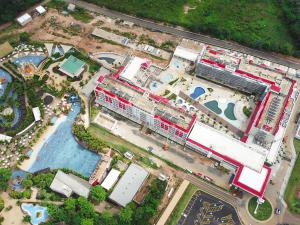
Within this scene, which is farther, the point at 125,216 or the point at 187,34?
the point at 187,34

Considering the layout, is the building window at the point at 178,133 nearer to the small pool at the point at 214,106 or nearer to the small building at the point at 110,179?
the small pool at the point at 214,106

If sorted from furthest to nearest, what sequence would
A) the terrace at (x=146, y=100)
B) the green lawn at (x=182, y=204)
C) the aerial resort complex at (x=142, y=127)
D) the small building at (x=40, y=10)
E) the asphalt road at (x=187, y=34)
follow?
the small building at (x=40, y=10), the asphalt road at (x=187, y=34), the terrace at (x=146, y=100), the aerial resort complex at (x=142, y=127), the green lawn at (x=182, y=204)

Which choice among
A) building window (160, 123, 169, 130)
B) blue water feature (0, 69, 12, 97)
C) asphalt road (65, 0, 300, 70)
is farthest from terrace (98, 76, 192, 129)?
asphalt road (65, 0, 300, 70)

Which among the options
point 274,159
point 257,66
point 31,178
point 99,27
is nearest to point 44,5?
point 99,27

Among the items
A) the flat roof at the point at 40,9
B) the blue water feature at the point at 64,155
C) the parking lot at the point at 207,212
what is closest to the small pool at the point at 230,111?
the parking lot at the point at 207,212

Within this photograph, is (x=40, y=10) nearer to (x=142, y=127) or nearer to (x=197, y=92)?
(x=142, y=127)

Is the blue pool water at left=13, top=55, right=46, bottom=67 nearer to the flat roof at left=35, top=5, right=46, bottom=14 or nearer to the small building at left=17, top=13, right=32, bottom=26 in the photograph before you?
the small building at left=17, top=13, right=32, bottom=26

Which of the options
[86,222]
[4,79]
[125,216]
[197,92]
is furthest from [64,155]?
[197,92]
